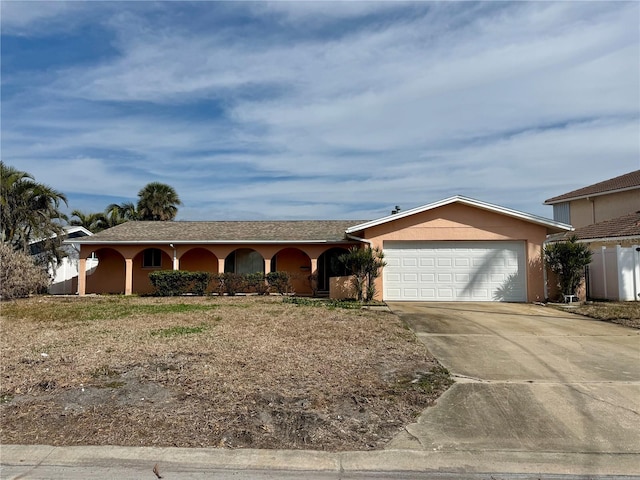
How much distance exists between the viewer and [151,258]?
74.7ft

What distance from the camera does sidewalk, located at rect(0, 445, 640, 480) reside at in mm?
4051

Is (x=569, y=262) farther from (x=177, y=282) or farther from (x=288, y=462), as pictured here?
(x=177, y=282)

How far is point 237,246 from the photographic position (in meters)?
21.1

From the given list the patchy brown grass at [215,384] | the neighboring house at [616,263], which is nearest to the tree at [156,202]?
the patchy brown grass at [215,384]

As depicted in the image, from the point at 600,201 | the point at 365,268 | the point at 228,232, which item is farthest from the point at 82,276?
the point at 600,201

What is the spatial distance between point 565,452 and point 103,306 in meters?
14.5

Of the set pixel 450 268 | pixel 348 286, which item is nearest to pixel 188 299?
pixel 348 286

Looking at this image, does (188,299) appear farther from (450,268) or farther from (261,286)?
(450,268)

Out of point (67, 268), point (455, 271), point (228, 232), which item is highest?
point (228, 232)

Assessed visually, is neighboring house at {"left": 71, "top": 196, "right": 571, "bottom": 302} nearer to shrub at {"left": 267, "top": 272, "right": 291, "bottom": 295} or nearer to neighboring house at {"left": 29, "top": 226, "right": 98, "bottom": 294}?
shrub at {"left": 267, "top": 272, "right": 291, "bottom": 295}

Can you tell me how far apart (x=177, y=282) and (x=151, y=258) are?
158 inches

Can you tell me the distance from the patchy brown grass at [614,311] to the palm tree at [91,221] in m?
29.5

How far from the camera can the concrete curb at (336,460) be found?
162 inches

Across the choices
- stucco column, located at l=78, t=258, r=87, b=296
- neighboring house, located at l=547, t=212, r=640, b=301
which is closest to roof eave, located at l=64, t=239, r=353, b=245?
stucco column, located at l=78, t=258, r=87, b=296
